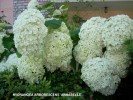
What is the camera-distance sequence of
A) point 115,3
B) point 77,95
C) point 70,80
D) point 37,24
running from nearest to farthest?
point 77,95
point 37,24
point 70,80
point 115,3

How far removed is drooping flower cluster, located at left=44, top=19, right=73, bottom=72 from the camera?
1.67m

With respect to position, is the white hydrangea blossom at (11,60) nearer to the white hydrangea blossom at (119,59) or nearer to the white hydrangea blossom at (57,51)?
the white hydrangea blossom at (57,51)

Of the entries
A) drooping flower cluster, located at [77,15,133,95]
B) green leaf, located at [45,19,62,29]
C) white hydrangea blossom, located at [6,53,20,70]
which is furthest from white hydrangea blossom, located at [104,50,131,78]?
white hydrangea blossom, located at [6,53,20,70]

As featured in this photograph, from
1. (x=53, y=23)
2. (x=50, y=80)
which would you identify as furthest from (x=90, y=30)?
(x=50, y=80)

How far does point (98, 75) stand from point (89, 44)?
0.59ft

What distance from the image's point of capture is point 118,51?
174 centimetres

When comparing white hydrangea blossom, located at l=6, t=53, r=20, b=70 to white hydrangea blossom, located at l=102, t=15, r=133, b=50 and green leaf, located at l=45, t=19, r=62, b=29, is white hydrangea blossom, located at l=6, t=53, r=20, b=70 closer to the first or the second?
green leaf, located at l=45, t=19, r=62, b=29

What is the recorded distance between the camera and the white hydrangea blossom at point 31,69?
1.67m

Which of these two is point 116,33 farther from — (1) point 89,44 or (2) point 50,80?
(2) point 50,80

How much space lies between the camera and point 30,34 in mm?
1562

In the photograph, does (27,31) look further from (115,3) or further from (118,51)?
(115,3)

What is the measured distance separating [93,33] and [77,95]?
0.40 m

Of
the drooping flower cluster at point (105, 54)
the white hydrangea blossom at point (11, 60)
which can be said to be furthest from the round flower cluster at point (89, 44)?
the white hydrangea blossom at point (11, 60)

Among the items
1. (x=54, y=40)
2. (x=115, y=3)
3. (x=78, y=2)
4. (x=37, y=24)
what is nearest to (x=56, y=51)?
(x=54, y=40)
